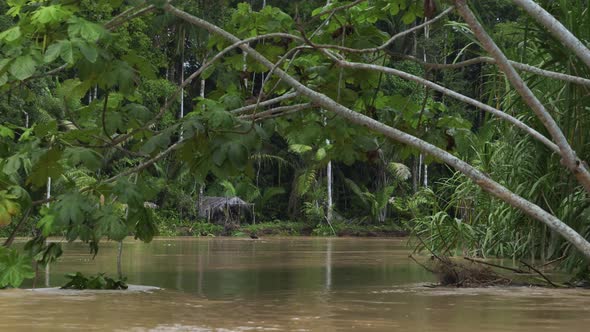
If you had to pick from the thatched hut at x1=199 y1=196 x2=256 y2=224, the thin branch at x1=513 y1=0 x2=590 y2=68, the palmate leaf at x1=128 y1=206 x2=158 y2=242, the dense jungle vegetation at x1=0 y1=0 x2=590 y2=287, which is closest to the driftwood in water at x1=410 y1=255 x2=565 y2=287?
the dense jungle vegetation at x1=0 y1=0 x2=590 y2=287

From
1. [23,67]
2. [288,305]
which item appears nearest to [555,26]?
[288,305]

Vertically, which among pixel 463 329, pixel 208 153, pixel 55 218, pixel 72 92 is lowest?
pixel 463 329

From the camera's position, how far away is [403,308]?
7160 millimetres

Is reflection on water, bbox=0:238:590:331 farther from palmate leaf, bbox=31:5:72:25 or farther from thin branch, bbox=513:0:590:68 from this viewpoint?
palmate leaf, bbox=31:5:72:25

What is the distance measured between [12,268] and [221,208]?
23320mm

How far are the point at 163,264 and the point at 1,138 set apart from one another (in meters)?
5.26

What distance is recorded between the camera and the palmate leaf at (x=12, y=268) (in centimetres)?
768

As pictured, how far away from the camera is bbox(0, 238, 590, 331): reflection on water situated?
238 inches

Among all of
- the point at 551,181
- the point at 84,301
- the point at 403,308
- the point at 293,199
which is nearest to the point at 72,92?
the point at 84,301

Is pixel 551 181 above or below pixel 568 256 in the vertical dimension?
above

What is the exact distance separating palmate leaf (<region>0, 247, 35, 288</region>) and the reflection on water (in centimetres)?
12

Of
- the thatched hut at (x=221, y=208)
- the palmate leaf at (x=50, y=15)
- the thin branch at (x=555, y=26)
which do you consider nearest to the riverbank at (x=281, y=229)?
the thatched hut at (x=221, y=208)

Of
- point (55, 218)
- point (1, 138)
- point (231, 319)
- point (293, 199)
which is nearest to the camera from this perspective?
point (231, 319)

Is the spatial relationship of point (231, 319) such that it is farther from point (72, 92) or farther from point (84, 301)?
point (72, 92)
